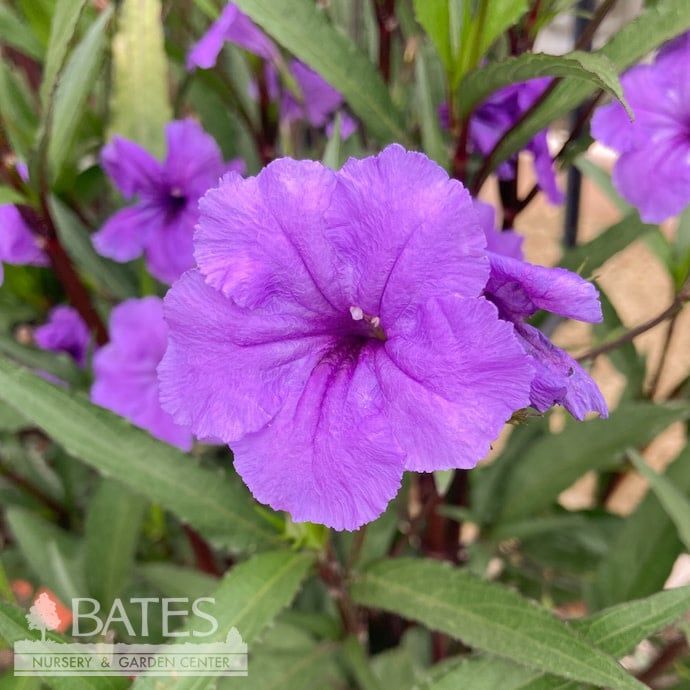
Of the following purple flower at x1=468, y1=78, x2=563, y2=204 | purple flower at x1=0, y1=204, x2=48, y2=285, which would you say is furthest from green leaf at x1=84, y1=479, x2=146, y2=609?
purple flower at x1=468, y1=78, x2=563, y2=204

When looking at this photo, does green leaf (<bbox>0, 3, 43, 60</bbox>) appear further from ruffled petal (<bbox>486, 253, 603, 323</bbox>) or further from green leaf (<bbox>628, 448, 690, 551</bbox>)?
green leaf (<bbox>628, 448, 690, 551</bbox>)

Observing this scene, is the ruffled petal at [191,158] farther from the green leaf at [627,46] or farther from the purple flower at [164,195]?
the green leaf at [627,46]

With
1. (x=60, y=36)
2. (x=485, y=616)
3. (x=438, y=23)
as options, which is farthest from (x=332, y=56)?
(x=485, y=616)

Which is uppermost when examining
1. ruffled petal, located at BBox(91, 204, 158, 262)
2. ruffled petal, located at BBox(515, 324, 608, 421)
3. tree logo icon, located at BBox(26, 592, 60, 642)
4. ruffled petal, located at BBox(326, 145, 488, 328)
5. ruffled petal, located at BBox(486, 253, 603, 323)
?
ruffled petal, located at BBox(91, 204, 158, 262)

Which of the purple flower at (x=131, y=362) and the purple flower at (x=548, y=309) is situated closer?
the purple flower at (x=548, y=309)

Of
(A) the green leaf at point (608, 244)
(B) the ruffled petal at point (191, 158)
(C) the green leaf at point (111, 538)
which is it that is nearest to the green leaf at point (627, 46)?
(A) the green leaf at point (608, 244)
